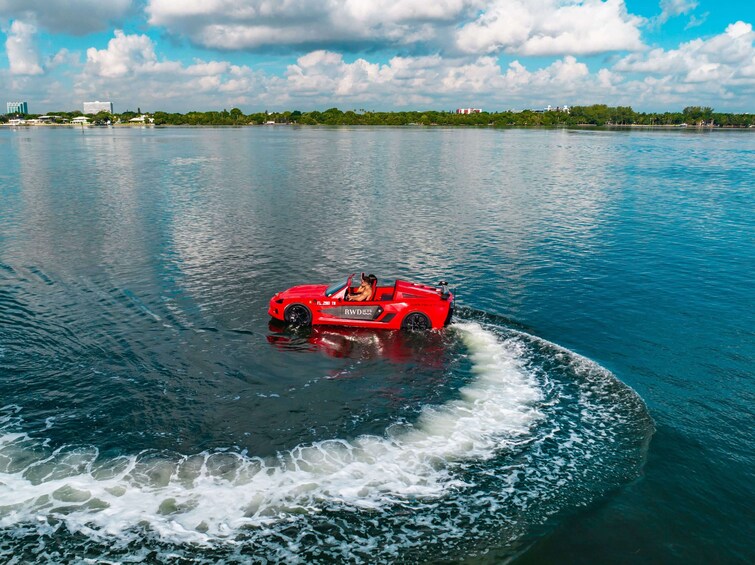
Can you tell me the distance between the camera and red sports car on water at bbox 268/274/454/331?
68.1 ft

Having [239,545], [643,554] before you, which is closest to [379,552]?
[239,545]

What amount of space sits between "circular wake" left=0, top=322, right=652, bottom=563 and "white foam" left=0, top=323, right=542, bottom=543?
0.03 metres

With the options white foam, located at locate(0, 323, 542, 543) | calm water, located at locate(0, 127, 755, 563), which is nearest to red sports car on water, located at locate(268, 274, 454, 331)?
calm water, located at locate(0, 127, 755, 563)

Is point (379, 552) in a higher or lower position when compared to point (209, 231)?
lower

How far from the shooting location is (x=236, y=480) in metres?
12.5

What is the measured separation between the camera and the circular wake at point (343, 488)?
35.1ft

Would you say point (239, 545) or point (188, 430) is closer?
point (239, 545)

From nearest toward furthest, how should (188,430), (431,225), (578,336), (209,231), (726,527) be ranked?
(726,527) → (188,430) → (578,336) → (209,231) → (431,225)

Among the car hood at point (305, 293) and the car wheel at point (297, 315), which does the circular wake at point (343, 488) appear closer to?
the car wheel at point (297, 315)

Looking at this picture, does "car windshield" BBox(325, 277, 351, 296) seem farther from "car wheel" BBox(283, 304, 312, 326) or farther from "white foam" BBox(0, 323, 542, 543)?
"white foam" BBox(0, 323, 542, 543)

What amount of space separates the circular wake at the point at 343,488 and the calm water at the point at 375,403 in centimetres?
5

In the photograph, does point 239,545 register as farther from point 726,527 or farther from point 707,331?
point 707,331

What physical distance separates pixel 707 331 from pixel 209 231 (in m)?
30.4

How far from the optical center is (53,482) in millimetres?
12430
